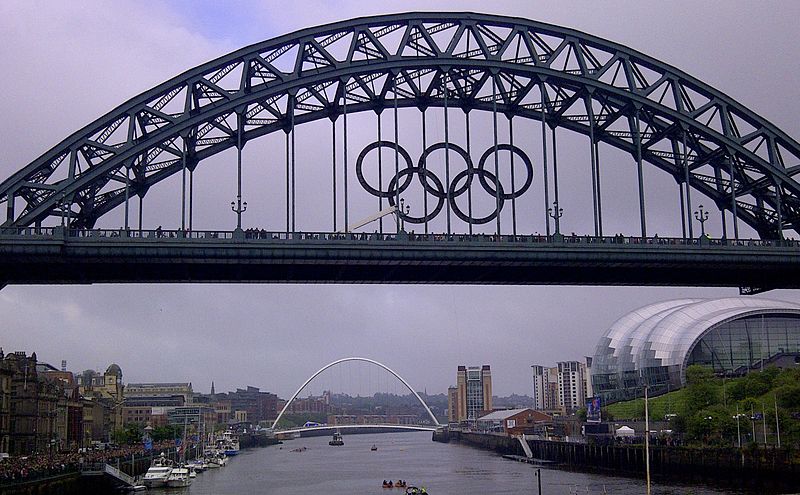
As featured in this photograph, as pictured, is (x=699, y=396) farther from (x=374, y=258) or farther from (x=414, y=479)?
(x=374, y=258)

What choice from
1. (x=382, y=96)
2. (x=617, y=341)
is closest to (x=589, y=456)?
(x=617, y=341)

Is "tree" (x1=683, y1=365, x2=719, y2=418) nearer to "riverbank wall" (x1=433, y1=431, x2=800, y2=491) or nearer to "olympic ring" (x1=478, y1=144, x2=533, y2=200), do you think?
"riverbank wall" (x1=433, y1=431, x2=800, y2=491)

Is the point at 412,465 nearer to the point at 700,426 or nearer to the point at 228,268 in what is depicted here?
the point at 700,426

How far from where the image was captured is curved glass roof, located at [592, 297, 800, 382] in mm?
149625

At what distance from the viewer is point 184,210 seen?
5950 cm

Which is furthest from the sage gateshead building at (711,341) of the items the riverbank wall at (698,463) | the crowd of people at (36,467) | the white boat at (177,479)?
the crowd of people at (36,467)

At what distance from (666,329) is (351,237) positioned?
108570 mm

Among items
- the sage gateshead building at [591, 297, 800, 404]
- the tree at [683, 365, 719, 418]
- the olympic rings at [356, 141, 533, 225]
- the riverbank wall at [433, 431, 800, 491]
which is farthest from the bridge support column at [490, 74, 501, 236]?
the sage gateshead building at [591, 297, 800, 404]

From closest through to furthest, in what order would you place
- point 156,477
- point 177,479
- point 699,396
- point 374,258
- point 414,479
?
point 374,258 → point 156,477 → point 177,479 → point 699,396 → point 414,479

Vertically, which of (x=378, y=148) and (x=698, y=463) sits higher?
(x=378, y=148)

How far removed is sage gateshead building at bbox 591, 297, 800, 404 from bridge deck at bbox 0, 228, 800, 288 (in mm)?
74178

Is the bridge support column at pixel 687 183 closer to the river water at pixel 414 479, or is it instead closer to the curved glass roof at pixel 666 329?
the river water at pixel 414 479

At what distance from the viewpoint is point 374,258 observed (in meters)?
58.6

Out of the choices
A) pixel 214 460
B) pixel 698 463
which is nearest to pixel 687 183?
pixel 698 463
